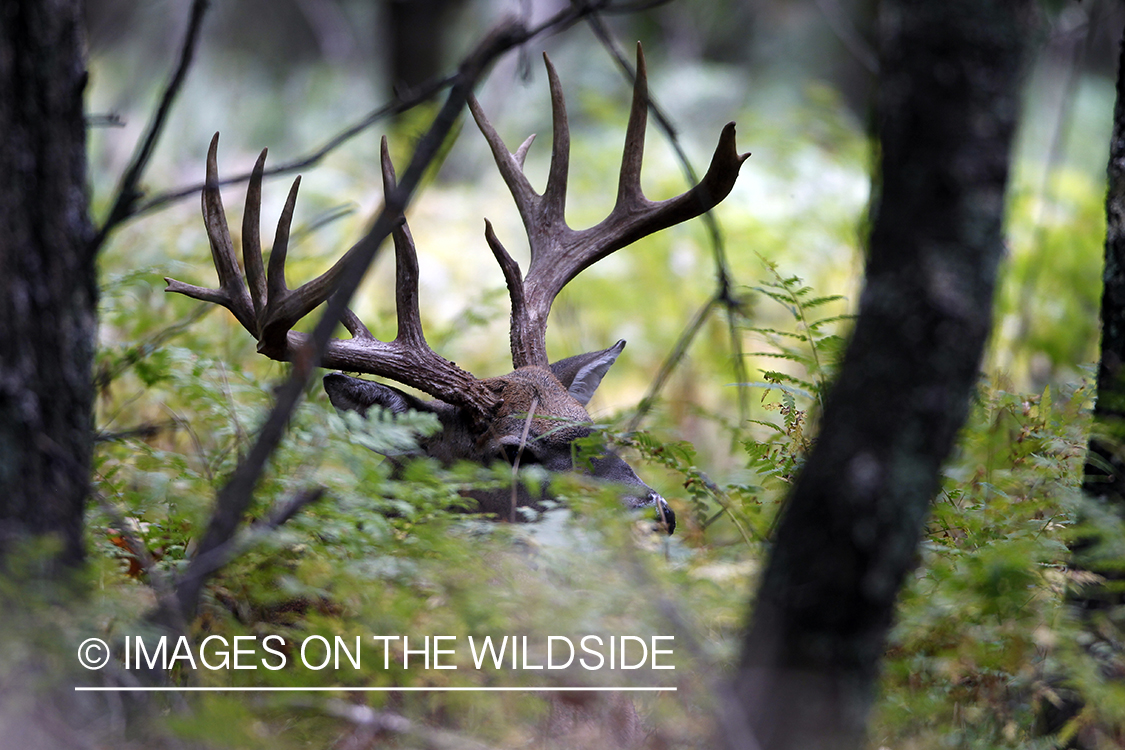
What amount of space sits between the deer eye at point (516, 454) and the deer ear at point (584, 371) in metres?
0.67

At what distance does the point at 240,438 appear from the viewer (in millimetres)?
2420

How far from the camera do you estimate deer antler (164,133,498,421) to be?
3195mm

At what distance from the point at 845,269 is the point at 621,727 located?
26.8 feet

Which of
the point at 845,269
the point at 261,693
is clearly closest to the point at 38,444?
the point at 261,693

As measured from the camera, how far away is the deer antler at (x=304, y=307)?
320 cm

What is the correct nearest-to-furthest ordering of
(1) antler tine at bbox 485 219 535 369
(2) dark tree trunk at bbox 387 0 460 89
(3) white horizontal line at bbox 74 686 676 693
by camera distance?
1. (3) white horizontal line at bbox 74 686 676 693
2. (1) antler tine at bbox 485 219 535 369
3. (2) dark tree trunk at bbox 387 0 460 89

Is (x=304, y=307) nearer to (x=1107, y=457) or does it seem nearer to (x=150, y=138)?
(x=150, y=138)

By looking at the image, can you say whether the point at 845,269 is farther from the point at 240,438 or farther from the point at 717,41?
the point at 717,41

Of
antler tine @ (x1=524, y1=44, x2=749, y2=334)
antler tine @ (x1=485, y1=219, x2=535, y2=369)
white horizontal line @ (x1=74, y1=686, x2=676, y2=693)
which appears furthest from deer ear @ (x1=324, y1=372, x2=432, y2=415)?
white horizontal line @ (x1=74, y1=686, x2=676, y2=693)

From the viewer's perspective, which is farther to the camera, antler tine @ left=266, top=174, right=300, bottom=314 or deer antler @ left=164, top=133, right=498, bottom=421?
deer antler @ left=164, top=133, right=498, bottom=421

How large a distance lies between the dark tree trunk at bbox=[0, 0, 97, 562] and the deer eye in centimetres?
190

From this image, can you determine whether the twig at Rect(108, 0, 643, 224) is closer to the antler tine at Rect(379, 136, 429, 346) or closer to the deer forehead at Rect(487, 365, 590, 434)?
the antler tine at Rect(379, 136, 429, 346)

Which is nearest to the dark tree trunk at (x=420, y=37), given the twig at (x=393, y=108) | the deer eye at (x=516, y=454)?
the deer eye at (x=516, y=454)

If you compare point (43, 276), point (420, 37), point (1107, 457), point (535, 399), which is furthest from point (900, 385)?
point (420, 37)
